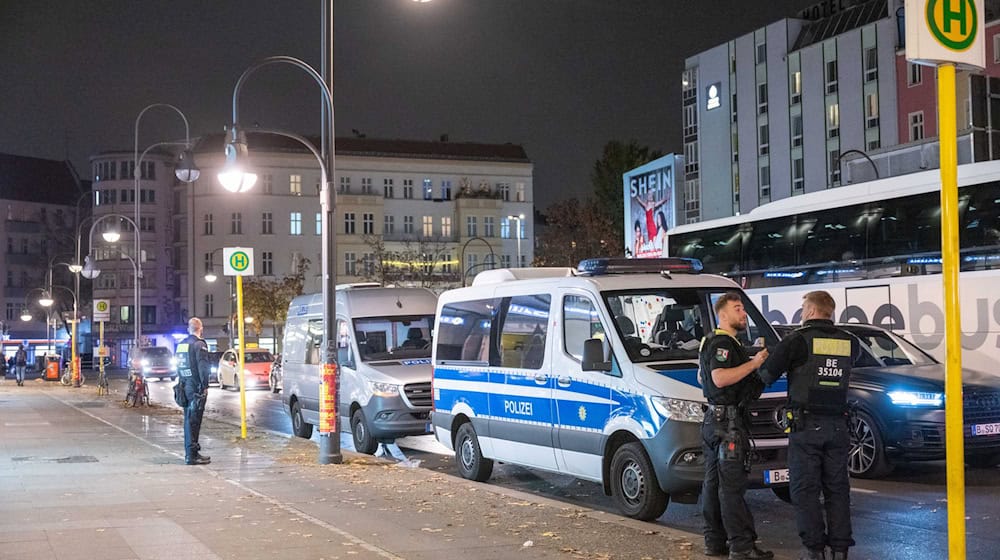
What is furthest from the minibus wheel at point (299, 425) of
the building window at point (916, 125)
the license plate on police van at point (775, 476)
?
the building window at point (916, 125)

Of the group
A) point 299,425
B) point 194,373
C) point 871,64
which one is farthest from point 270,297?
point 194,373

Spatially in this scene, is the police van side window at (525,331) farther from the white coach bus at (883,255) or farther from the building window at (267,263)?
the building window at (267,263)

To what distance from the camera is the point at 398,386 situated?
17.3 meters

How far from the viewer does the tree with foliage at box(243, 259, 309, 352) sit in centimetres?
7906

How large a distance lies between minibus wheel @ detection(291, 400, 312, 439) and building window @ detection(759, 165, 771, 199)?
51.3m

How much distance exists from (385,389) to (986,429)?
844 centimetres

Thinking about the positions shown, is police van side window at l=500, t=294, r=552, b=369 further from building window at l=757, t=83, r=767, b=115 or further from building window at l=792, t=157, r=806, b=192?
building window at l=757, t=83, r=767, b=115

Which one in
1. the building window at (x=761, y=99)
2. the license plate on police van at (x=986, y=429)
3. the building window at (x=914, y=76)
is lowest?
the license plate on police van at (x=986, y=429)

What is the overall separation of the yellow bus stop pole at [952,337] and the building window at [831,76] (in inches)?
2361

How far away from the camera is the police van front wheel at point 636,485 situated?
10.4 metres

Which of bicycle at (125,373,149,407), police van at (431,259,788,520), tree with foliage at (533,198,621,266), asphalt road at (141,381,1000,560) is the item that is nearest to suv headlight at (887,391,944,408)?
asphalt road at (141,381,1000,560)

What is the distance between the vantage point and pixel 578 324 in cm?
1173

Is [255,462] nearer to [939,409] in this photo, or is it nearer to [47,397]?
[939,409]

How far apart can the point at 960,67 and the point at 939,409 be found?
8.33m
